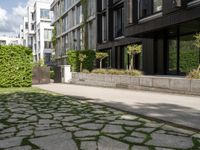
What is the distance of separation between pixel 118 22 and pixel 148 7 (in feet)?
27.4

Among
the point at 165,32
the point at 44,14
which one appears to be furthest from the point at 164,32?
the point at 44,14

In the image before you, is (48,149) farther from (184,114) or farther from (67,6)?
(67,6)

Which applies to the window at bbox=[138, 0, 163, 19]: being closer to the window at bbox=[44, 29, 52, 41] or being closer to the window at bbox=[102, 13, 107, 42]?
the window at bbox=[102, 13, 107, 42]

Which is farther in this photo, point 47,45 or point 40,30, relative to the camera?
point 47,45

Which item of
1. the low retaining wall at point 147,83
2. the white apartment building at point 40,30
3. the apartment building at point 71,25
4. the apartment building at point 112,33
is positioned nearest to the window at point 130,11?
the apartment building at point 112,33

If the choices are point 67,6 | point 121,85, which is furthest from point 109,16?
point 67,6

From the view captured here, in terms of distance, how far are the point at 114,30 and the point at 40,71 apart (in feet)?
29.8

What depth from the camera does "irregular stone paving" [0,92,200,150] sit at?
513 centimetres

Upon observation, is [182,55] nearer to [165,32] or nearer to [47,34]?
[165,32]

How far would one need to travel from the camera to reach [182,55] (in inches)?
762

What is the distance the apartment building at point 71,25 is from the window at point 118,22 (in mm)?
5305

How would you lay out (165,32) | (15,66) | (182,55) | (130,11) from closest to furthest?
(182,55)
(15,66)
(165,32)
(130,11)

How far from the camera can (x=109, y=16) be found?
2898 centimetres

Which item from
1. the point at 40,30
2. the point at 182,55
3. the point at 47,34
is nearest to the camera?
the point at 182,55
